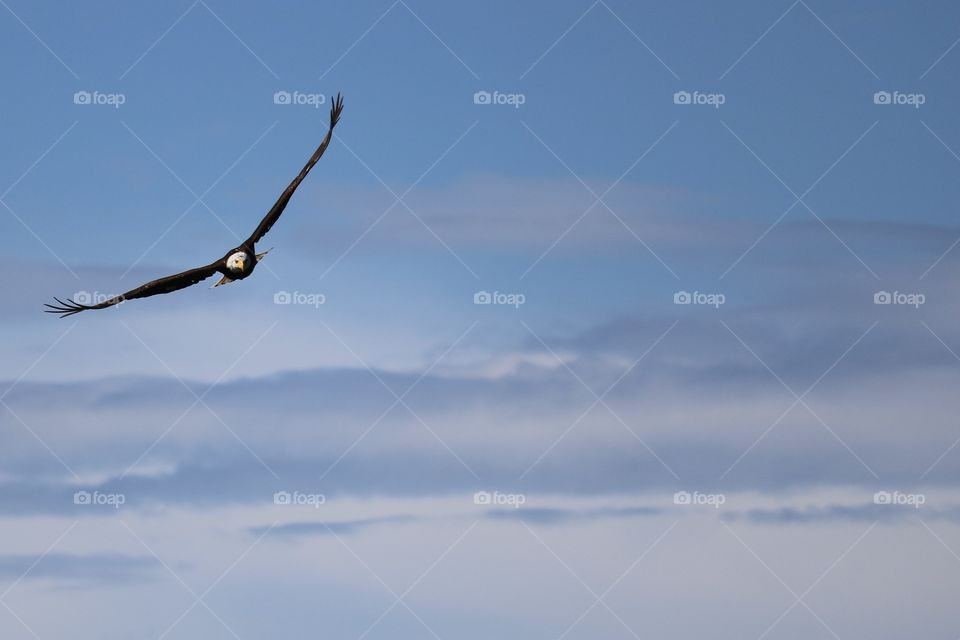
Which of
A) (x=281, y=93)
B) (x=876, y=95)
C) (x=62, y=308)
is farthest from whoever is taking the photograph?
(x=876, y=95)

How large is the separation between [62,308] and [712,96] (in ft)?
89.1

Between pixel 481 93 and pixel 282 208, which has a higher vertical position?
pixel 481 93

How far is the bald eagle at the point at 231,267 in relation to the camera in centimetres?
→ 3891

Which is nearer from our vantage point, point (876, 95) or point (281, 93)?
point (281, 93)

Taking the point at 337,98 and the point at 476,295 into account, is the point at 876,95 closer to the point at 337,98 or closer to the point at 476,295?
the point at 476,295

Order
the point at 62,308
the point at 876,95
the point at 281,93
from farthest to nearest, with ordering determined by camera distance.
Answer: the point at 876,95, the point at 281,93, the point at 62,308

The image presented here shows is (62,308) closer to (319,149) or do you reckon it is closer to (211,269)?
(211,269)

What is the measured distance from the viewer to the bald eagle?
38906mm

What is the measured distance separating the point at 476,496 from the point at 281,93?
16259mm

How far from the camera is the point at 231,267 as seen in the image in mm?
39000

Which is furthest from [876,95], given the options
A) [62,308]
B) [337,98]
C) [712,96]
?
[62,308]

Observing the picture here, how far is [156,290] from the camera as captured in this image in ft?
131

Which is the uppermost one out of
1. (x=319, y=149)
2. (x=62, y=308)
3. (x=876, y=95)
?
(x=876, y=95)

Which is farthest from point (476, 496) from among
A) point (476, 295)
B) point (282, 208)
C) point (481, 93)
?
point (282, 208)
